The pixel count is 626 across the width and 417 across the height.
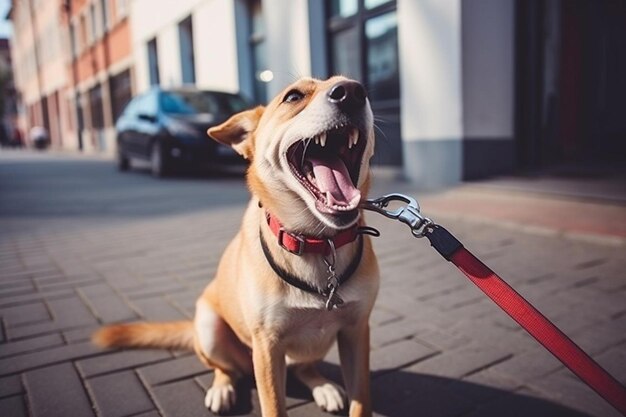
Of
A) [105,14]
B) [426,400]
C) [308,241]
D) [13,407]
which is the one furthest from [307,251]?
[105,14]

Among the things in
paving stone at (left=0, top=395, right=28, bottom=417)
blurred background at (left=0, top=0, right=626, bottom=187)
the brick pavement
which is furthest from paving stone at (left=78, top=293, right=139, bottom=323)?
blurred background at (left=0, top=0, right=626, bottom=187)

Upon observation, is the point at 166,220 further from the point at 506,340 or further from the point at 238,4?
the point at 238,4

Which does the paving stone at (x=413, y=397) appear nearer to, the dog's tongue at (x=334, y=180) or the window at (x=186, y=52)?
the dog's tongue at (x=334, y=180)

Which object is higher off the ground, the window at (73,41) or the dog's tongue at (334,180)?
the window at (73,41)

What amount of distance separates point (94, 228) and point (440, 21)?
197 inches

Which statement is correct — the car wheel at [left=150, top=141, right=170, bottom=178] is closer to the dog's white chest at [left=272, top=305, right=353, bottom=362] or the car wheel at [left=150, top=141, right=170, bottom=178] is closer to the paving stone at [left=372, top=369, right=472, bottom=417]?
the paving stone at [left=372, top=369, right=472, bottom=417]

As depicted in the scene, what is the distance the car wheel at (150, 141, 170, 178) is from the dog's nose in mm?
8679

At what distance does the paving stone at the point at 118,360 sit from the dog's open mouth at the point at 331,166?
124 centimetres

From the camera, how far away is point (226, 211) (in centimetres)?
606

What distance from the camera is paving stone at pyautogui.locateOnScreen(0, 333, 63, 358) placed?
241 centimetres

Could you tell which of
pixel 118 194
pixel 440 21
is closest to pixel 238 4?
pixel 118 194

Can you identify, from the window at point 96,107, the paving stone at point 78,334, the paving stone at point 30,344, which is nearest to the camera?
the paving stone at point 30,344

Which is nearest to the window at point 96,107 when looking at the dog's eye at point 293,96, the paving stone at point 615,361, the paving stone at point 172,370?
the paving stone at point 172,370

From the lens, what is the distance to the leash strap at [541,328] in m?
1.07
